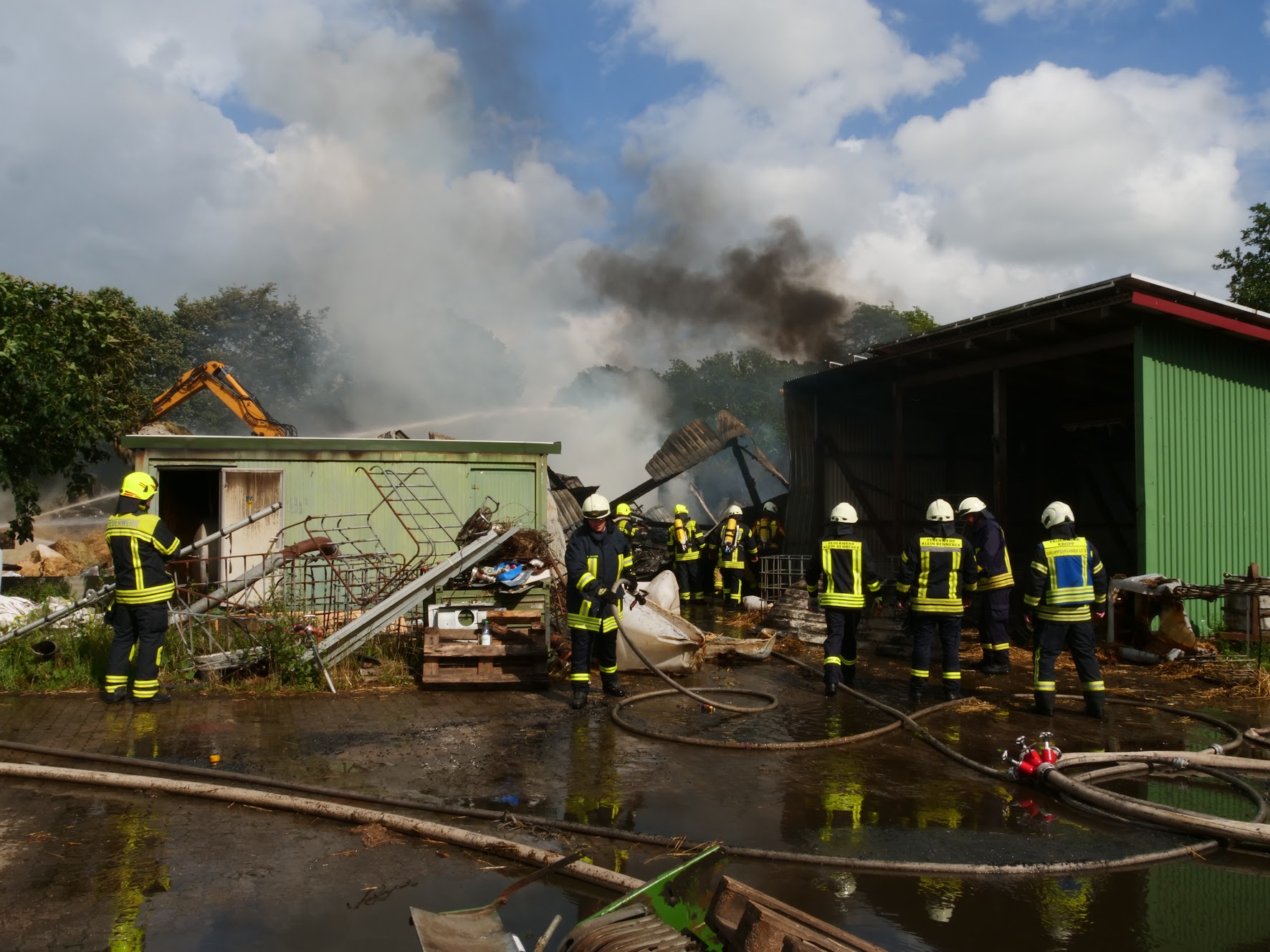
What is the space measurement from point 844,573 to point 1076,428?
37.3 ft

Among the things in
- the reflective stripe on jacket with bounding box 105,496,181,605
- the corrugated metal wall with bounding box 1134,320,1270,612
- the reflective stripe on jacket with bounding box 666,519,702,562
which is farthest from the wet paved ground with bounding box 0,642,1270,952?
the reflective stripe on jacket with bounding box 666,519,702,562

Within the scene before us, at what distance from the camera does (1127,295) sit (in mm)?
10438

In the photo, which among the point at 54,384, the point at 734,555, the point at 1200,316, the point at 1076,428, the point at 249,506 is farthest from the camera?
the point at 1076,428

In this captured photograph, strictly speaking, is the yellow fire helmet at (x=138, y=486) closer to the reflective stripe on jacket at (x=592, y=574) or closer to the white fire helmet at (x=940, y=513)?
the reflective stripe on jacket at (x=592, y=574)

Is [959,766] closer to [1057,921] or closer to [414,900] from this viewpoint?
[1057,921]

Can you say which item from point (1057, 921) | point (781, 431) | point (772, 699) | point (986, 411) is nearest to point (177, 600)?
point (772, 699)

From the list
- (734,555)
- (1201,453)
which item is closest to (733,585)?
(734,555)

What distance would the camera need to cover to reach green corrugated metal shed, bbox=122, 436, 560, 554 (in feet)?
36.6

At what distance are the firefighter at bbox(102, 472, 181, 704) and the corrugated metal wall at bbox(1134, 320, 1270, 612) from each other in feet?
35.4

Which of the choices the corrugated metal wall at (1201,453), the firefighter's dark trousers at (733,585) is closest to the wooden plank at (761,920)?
the corrugated metal wall at (1201,453)

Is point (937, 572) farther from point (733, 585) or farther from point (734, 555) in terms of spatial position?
point (733, 585)

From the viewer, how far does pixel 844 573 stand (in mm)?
8094

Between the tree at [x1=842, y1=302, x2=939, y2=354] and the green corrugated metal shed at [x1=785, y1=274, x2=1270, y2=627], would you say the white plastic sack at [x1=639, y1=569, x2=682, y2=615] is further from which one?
the tree at [x1=842, y1=302, x2=939, y2=354]

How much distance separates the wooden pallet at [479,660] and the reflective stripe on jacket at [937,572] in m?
3.47
